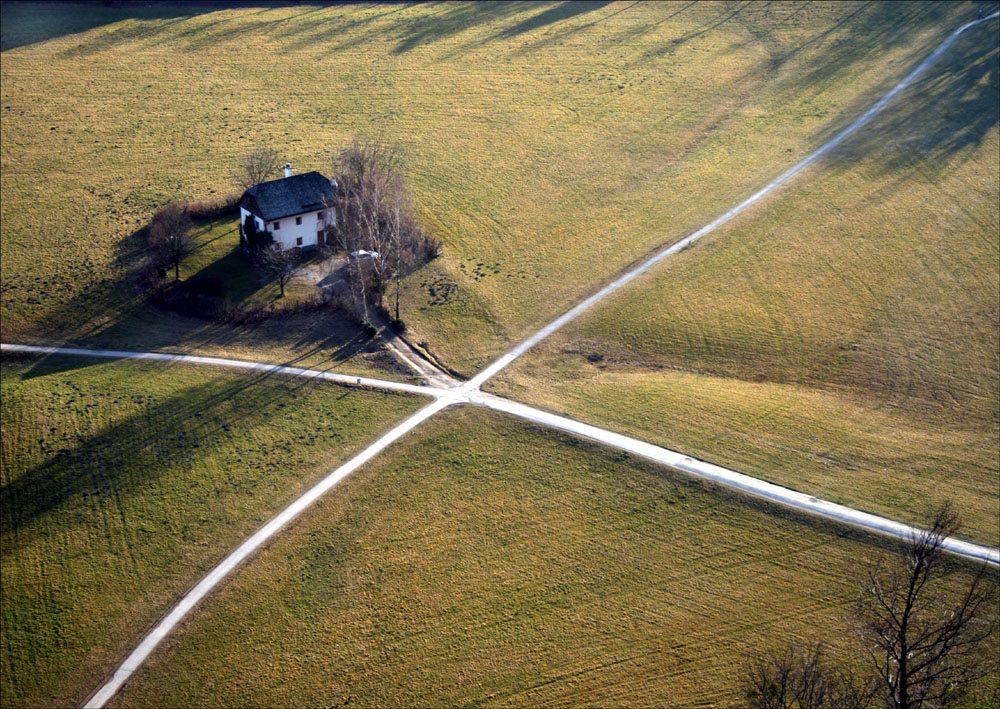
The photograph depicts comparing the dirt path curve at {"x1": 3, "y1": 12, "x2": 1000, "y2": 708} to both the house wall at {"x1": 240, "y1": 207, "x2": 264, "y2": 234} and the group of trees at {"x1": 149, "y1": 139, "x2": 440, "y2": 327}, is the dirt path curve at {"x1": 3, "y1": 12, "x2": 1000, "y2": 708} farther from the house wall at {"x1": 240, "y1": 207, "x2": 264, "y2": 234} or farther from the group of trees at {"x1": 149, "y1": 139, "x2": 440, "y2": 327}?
the house wall at {"x1": 240, "y1": 207, "x2": 264, "y2": 234}

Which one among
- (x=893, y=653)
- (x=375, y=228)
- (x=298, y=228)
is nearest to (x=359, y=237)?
Result: (x=375, y=228)

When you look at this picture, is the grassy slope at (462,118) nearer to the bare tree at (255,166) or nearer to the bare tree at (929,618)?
the bare tree at (255,166)

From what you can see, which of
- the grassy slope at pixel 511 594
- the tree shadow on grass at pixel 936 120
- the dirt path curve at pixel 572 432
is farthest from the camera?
the tree shadow on grass at pixel 936 120

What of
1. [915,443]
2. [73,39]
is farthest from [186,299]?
[73,39]

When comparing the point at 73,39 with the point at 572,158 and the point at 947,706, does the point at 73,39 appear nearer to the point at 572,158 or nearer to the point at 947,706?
the point at 572,158

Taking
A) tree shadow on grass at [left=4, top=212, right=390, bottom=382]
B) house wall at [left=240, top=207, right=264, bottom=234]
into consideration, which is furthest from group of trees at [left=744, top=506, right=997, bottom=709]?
house wall at [left=240, top=207, right=264, bottom=234]

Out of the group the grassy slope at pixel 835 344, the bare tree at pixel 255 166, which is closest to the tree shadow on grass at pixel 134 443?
the grassy slope at pixel 835 344

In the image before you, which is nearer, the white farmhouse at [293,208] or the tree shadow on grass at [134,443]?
the tree shadow on grass at [134,443]
